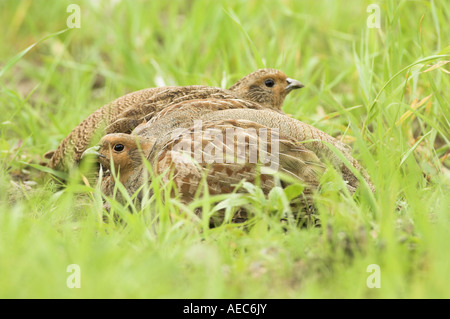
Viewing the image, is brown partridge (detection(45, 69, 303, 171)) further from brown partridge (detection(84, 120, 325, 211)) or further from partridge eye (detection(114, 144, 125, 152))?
brown partridge (detection(84, 120, 325, 211))

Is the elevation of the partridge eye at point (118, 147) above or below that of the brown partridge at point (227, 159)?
above

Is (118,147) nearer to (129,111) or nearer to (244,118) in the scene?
(129,111)

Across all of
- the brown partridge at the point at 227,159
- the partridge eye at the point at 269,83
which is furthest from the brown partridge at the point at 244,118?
the partridge eye at the point at 269,83

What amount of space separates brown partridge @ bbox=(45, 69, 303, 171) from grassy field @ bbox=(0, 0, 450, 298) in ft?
0.80

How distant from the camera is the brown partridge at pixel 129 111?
4219 mm

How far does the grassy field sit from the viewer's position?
2514 mm

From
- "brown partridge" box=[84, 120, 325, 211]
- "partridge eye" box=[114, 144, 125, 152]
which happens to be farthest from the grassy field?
"partridge eye" box=[114, 144, 125, 152]

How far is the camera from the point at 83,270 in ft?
8.22

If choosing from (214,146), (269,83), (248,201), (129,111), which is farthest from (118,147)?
(269,83)

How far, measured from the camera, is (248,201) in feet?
10.5

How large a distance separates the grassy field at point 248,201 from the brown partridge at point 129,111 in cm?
24

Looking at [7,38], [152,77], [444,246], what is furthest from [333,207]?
[7,38]

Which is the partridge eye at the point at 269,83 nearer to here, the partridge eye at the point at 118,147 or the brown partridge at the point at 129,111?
the brown partridge at the point at 129,111
